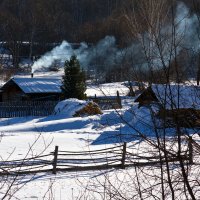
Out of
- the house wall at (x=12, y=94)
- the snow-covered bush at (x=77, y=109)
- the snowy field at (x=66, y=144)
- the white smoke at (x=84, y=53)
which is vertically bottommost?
the snowy field at (x=66, y=144)

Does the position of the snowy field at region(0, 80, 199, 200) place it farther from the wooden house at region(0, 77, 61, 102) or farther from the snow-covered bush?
the wooden house at region(0, 77, 61, 102)

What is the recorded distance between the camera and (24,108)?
1159 inches

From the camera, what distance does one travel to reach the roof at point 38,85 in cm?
3384

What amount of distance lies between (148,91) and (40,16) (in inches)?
3039

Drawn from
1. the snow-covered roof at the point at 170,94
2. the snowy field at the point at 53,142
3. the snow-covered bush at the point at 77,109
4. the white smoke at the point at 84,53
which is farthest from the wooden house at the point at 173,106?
the white smoke at the point at 84,53

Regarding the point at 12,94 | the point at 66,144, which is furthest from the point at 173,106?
the point at 12,94

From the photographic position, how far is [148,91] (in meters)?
3.54

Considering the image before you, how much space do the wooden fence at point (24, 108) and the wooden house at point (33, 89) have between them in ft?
12.6

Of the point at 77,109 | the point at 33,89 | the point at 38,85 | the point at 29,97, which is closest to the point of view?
the point at 77,109

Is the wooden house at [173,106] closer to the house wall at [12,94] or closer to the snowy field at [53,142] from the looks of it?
the snowy field at [53,142]

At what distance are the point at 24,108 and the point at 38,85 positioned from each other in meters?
5.46

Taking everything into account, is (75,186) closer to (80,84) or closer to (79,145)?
(79,145)

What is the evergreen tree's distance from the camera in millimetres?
31625

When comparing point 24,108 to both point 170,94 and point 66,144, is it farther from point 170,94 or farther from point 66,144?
point 170,94
